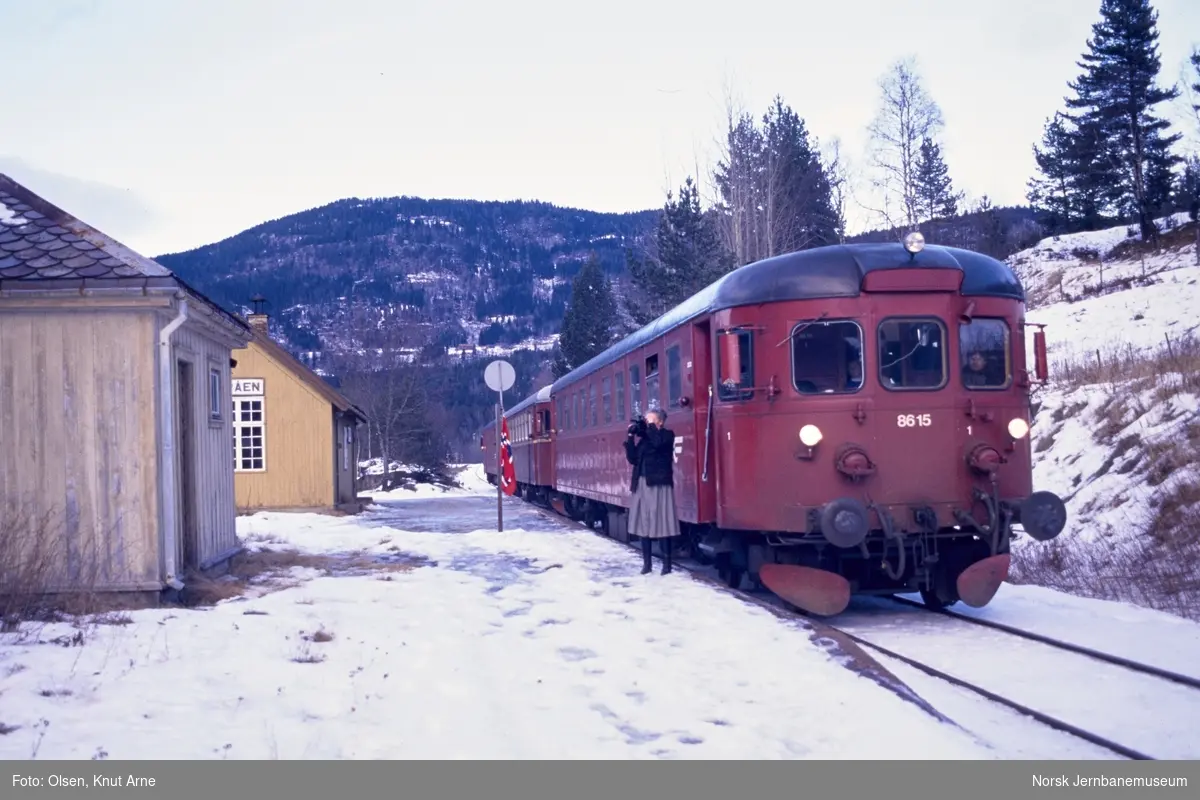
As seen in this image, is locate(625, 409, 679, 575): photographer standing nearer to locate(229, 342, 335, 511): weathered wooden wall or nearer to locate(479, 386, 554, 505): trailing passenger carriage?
locate(479, 386, 554, 505): trailing passenger carriage

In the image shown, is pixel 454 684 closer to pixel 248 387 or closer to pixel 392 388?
pixel 248 387

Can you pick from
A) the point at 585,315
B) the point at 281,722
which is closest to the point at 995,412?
the point at 281,722

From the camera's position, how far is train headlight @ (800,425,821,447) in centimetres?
895

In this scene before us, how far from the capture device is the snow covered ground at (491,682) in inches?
209

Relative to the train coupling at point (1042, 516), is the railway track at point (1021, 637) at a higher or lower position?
lower

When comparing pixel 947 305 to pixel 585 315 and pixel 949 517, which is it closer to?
pixel 949 517

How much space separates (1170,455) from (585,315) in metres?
48.2

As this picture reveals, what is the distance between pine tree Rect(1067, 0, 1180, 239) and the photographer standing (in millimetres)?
34911

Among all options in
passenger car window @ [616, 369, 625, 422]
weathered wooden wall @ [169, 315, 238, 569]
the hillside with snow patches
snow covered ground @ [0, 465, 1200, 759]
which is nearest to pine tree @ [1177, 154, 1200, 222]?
the hillside with snow patches

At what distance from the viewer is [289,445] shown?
26.6m

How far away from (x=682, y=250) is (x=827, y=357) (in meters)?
31.8

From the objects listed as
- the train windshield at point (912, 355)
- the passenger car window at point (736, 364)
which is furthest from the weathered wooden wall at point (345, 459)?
the train windshield at point (912, 355)

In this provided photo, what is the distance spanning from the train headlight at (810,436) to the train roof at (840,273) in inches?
43.4
